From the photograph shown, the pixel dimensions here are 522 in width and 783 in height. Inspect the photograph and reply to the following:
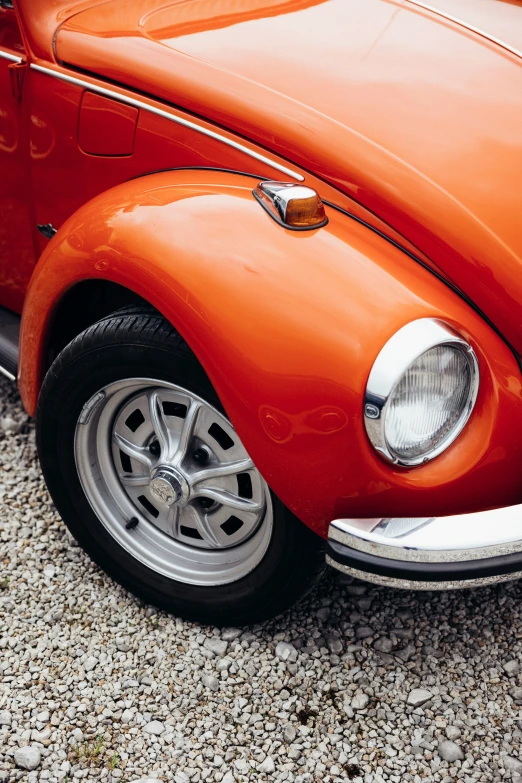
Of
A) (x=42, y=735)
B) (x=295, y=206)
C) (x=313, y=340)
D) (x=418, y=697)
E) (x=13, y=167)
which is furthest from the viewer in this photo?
(x=13, y=167)

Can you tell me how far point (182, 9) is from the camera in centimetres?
233

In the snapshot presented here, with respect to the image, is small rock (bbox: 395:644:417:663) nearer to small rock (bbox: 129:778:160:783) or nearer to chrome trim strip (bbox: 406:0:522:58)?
small rock (bbox: 129:778:160:783)

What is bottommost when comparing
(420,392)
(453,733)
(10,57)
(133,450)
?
(453,733)

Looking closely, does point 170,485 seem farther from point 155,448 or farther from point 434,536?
point 434,536

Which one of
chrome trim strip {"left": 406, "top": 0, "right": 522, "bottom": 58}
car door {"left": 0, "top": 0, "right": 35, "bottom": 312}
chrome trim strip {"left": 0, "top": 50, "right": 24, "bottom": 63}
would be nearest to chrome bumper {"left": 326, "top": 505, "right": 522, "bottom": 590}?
chrome trim strip {"left": 406, "top": 0, "right": 522, "bottom": 58}

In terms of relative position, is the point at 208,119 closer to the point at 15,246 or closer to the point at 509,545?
the point at 15,246

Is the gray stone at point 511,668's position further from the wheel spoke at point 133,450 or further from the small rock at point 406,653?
the wheel spoke at point 133,450

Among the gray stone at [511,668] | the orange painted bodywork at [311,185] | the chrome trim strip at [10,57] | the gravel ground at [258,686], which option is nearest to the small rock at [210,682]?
the gravel ground at [258,686]

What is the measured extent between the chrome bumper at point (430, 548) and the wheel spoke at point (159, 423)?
63 cm

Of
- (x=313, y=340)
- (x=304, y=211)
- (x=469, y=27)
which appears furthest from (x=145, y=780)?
(x=469, y=27)

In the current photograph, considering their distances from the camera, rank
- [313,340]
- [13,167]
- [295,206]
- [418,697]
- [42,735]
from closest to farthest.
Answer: [313,340] → [295,206] → [42,735] → [418,697] → [13,167]

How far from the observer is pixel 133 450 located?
2205 millimetres

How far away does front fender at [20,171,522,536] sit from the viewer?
1.59 meters

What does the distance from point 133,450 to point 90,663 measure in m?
0.61
